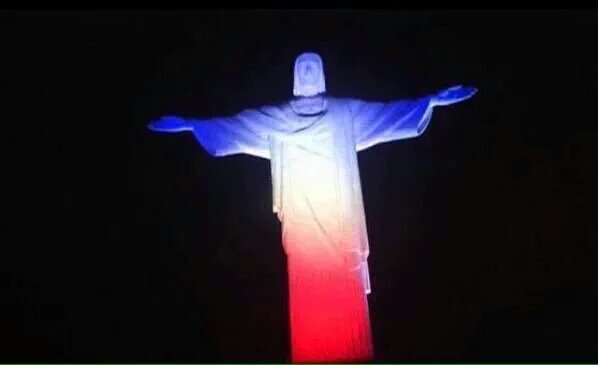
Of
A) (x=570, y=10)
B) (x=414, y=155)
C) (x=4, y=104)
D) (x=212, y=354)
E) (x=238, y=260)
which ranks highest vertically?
(x=570, y=10)

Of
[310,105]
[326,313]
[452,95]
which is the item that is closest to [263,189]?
[310,105]

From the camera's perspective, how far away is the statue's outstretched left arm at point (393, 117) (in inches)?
128

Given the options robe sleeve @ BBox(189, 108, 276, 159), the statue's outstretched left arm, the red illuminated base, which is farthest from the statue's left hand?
the red illuminated base

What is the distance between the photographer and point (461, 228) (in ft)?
10.3

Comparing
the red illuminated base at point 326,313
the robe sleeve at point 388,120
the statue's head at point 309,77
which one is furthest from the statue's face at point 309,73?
the red illuminated base at point 326,313

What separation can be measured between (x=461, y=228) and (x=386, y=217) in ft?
0.75

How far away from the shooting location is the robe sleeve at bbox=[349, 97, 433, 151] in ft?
10.6

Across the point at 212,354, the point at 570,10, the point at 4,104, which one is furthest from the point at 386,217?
the point at 4,104

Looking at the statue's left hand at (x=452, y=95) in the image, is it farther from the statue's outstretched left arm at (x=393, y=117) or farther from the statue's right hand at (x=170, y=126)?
the statue's right hand at (x=170, y=126)

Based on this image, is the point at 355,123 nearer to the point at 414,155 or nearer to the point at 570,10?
the point at 414,155

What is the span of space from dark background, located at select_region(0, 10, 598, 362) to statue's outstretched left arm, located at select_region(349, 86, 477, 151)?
0.10 feet

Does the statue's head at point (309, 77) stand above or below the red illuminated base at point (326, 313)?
above

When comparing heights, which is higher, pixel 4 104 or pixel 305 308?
pixel 4 104

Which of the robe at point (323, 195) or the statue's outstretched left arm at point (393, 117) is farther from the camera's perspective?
the statue's outstretched left arm at point (393, 117)
